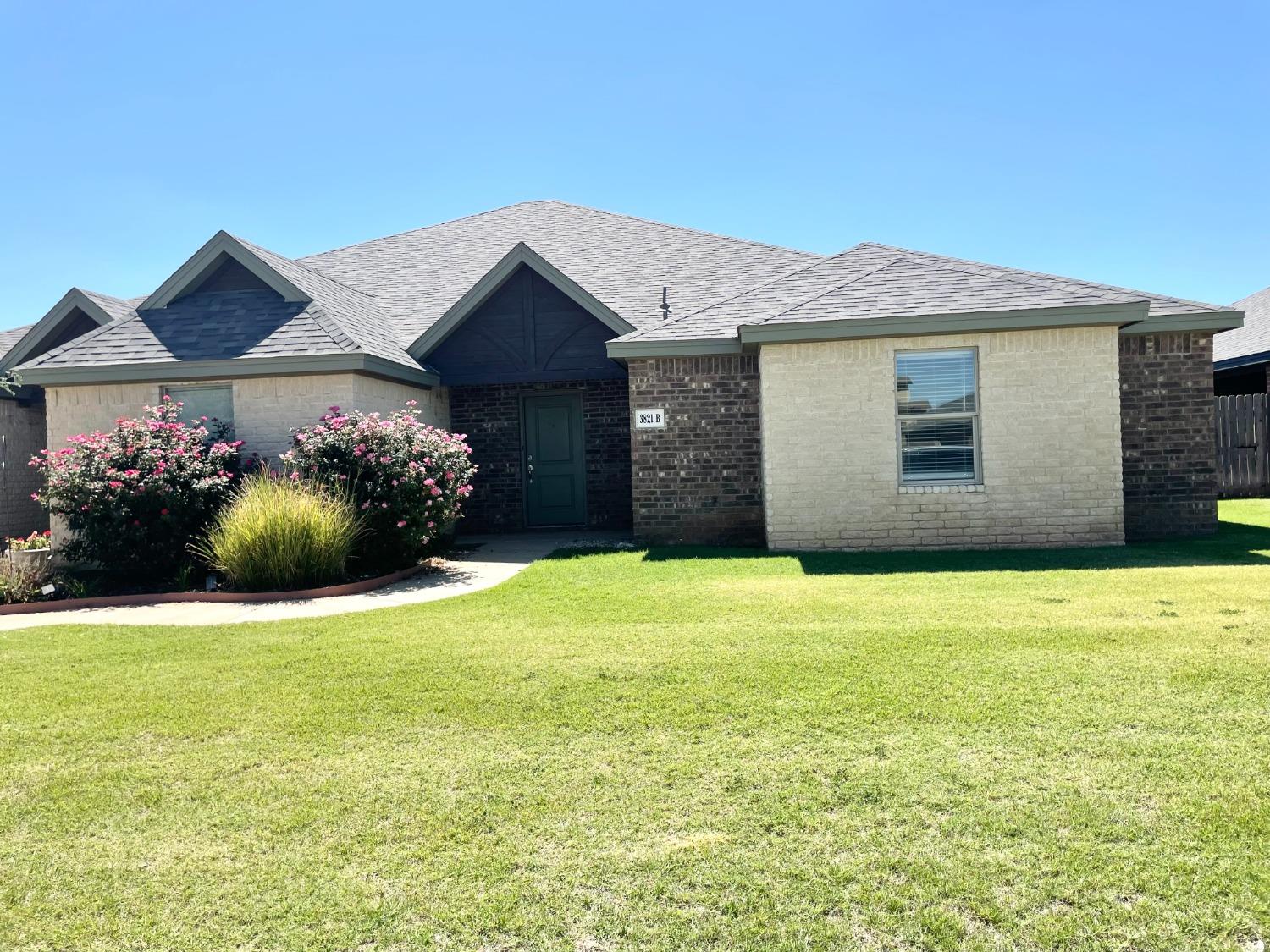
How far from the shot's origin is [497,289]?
589 inches

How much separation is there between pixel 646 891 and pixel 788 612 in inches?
183

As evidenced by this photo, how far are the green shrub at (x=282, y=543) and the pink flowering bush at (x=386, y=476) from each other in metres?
0.63

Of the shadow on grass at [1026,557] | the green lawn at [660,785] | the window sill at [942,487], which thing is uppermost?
the window sill at [942,487]

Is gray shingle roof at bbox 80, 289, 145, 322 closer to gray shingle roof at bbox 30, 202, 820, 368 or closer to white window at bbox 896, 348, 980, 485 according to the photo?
gray shingle roof at bbox 30, 202, 820, 368

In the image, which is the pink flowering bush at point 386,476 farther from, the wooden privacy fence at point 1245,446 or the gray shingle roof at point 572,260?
the wooden privacy fence at point 1245,446

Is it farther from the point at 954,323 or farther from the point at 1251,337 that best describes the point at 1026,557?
the point at 1251,337

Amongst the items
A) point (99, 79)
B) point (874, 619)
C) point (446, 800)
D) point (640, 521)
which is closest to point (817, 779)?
point (446, 800)

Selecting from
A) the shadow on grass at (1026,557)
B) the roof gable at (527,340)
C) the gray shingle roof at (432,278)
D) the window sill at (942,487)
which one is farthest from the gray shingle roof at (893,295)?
the shadow on grass at (1026,557)

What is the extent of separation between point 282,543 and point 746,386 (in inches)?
265

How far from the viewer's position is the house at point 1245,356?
802 inches

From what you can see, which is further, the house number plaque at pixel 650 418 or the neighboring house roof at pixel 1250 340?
the neighboring house roof at pixel 1250 340

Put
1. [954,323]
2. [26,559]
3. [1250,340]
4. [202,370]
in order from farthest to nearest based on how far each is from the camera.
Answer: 1. [1250,340]
2. [202,370]
3. [954,323]
4. [26,559]

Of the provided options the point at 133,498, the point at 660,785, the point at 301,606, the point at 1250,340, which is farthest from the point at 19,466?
the point at 1250,340

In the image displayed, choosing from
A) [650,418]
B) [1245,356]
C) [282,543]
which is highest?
[1245,356]
